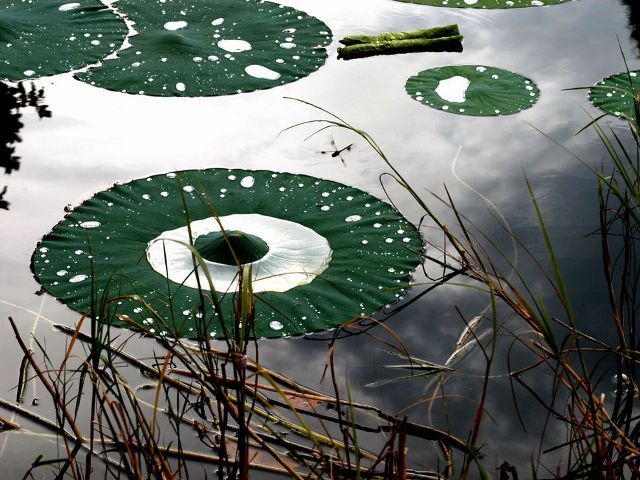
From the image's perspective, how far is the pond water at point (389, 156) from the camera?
8.24 feet

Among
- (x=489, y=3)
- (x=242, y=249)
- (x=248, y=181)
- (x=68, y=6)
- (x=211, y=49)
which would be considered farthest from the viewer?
(x=489, y=3)

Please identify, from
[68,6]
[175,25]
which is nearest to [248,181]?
[175,25]

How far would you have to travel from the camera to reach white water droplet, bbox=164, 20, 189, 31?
15.6ft

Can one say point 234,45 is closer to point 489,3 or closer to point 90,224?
point 489,3

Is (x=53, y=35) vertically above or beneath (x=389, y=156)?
above

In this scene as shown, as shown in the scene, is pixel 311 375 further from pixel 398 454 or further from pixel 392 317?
pixel 398 454

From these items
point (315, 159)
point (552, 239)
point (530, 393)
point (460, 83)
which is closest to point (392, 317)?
point (530, 393)

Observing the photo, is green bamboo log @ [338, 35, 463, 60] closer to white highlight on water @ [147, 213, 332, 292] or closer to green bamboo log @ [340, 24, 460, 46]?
green bamboo log @ [340, 24, 460, 46]

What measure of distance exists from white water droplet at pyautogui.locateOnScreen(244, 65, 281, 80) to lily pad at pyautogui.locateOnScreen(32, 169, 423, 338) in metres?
1.05

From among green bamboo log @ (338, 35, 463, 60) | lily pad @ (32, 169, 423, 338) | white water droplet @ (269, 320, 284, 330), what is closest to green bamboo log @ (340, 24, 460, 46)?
green bamboo log @ (338, 35, 463, 60)

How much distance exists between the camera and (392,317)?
275 cm

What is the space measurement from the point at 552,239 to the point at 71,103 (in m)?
2.01

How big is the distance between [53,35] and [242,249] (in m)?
2.20

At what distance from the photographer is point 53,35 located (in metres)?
4.60
